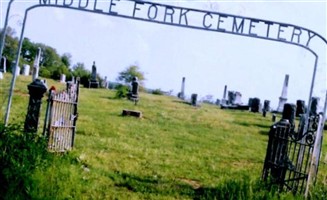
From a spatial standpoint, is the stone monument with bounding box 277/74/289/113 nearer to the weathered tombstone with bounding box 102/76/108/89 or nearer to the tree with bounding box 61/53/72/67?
the weathered tombstone with bounding box 102/76/108/89

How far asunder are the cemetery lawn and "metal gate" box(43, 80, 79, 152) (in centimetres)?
36

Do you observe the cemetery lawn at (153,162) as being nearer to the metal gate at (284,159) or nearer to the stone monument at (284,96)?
the metal gate at (284,159)

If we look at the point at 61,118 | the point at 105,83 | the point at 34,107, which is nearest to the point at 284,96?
the point at 105,83

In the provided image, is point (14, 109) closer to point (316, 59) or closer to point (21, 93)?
point (21, 93)

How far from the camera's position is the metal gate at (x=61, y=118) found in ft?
32.7

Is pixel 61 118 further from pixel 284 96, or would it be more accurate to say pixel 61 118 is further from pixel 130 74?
pixel 130 74

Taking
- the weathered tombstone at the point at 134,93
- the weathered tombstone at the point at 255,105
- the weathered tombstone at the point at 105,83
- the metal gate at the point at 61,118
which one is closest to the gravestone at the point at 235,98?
the weathered tombstone at the point at 255,105

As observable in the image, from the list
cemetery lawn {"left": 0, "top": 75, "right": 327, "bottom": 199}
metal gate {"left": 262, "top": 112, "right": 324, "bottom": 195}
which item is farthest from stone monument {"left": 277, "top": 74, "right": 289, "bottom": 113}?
metal gate {"left": 262, "top": 112, "right": 324, "bottom": 195}

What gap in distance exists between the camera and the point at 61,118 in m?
10.6

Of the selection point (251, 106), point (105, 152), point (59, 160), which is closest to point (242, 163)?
point (105, 152)

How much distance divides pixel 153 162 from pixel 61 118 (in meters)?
2.61

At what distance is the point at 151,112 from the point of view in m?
23.7

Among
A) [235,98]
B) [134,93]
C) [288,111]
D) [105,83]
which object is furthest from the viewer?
[105,83]

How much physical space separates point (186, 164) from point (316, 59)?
4.37 meters
